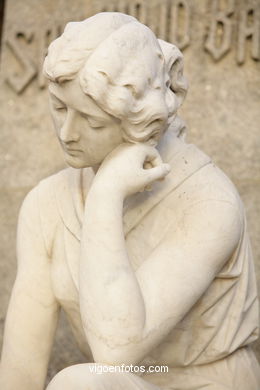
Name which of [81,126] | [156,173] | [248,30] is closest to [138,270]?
[156,173]

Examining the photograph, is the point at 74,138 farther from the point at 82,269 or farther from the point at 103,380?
the point at 103,380

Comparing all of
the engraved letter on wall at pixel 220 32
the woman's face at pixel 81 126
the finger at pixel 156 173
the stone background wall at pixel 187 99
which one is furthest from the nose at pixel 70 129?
the engraved letter on wall at pixel 220 32

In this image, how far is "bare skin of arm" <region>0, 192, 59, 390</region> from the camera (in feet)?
18.1

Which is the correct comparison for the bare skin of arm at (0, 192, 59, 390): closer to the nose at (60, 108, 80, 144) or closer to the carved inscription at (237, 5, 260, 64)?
the nose at (60, 108, 80, 144)

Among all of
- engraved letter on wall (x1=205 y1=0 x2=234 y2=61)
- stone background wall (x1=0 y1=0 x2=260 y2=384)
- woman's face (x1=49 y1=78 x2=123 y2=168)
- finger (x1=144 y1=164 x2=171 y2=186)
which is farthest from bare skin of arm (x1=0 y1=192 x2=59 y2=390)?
engraved letter on wall (x1=205 y1=0 x2=234 y2=61)

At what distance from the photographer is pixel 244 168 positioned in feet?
22.2

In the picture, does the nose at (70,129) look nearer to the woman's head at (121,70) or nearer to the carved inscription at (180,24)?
the woman's head at (121,70)

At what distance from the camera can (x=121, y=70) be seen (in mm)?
5090

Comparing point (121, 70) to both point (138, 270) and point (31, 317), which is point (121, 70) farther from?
point (31, 317)

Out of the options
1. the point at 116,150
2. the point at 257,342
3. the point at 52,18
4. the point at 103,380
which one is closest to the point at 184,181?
the point at 116,150

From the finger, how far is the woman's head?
0.36ft

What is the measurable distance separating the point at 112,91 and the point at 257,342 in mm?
1808

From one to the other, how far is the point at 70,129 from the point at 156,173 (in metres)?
0.32

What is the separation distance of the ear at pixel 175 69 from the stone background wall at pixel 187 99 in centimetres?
139
